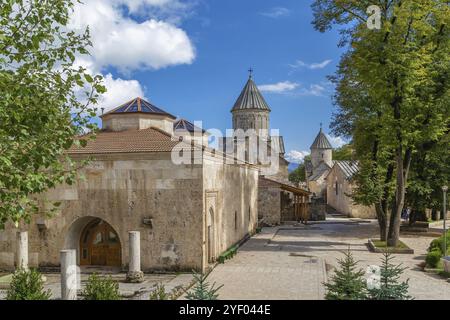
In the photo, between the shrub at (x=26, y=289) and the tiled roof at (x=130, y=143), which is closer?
the shrub at (x=26, y=289)

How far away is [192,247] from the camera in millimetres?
14594

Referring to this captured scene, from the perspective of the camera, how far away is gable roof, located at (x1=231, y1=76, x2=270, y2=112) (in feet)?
174

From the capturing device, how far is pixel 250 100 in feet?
177

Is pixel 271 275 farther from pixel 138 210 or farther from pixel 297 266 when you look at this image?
pixel 138 210

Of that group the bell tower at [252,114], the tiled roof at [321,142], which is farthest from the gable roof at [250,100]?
the tiled roof at [321,142]

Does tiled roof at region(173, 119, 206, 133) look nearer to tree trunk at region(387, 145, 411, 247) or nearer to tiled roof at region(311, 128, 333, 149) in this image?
tree trunk at region(387, 145, 411, 247)

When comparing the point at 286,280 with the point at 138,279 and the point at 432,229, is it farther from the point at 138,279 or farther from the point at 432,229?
the point at 432,229

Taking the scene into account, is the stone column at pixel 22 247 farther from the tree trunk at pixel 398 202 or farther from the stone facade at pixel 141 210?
the tree trunk at pixel 398 202

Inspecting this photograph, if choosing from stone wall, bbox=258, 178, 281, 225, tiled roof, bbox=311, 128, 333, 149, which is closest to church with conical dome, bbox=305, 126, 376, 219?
tiled roof, bbox=311, 128, 333, 149

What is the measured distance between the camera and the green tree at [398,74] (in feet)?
61.4

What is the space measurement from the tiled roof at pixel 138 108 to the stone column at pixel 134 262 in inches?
240

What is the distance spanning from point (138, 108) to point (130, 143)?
240 centimetres

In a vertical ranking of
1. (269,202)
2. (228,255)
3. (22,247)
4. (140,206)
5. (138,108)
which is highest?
A: (138,108)

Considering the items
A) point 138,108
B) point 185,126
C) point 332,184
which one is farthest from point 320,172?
point 138,108
